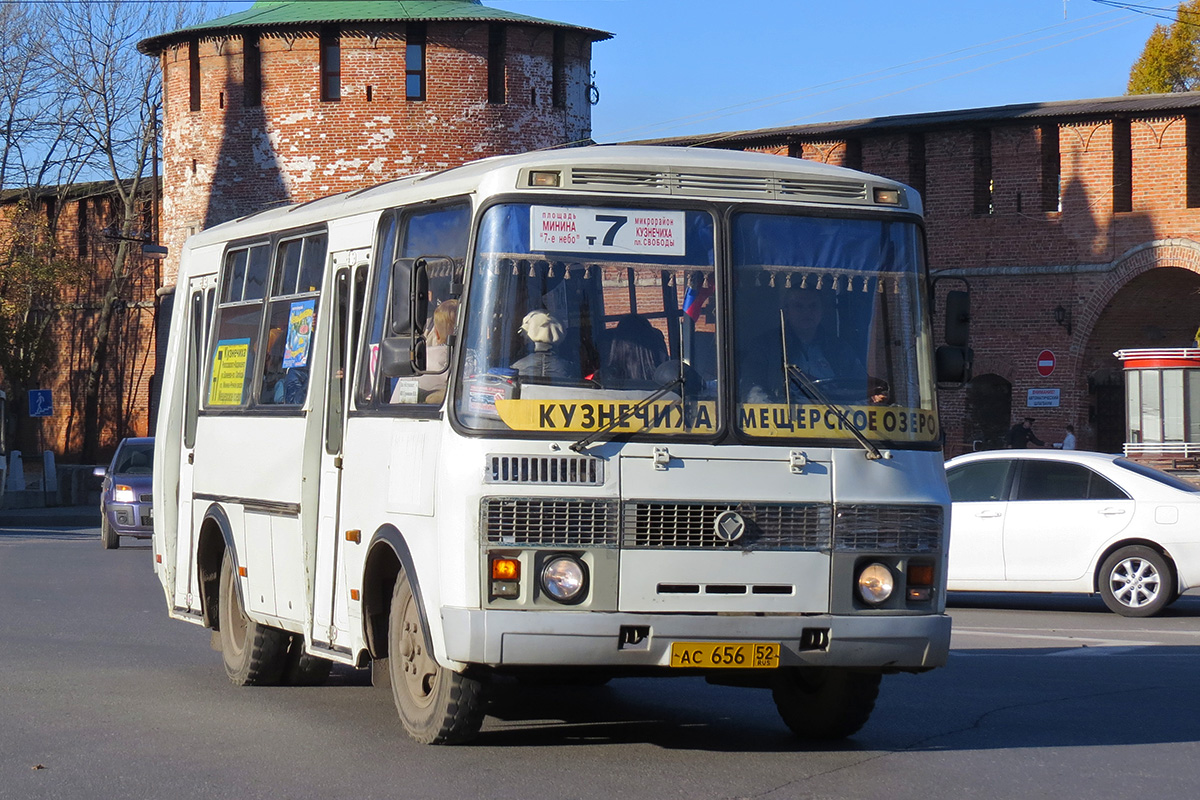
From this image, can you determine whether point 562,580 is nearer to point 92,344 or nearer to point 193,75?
point 193,75

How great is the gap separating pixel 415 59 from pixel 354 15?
2.00 m

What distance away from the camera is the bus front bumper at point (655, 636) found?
7535 mm

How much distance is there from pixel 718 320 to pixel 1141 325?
36.4 metres

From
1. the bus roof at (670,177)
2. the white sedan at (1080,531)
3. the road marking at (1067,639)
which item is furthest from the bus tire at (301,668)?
the white sedan at (1080,531)

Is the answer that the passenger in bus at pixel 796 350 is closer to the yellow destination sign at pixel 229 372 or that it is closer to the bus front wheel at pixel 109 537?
the yellow destination sign at pixel 229 372

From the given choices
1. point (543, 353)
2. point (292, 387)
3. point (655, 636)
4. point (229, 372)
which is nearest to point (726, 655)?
point (655, 636)

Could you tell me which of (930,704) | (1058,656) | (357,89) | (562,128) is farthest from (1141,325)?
(930,704)

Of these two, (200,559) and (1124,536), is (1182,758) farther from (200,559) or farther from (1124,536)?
(1124,536)

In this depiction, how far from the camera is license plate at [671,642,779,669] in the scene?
7641 millimetres

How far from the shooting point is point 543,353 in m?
7.73

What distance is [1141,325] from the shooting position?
139 feet

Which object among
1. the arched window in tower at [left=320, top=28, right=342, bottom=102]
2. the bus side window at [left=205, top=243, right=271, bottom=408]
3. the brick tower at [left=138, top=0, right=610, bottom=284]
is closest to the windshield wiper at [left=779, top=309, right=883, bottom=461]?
the bus side window at [left=205, top=243, right=271, bottom=408]

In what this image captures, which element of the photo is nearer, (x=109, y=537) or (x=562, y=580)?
(x=562, y=580)

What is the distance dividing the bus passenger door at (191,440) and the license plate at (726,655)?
474 cm
